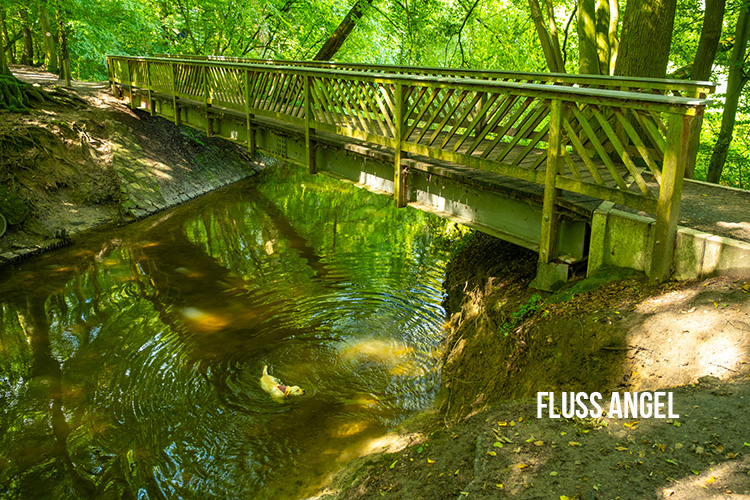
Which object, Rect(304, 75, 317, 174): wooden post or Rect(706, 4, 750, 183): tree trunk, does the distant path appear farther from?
Rect(304, 75, 317, 174): wooden post

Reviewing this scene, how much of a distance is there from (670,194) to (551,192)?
46.9 inches

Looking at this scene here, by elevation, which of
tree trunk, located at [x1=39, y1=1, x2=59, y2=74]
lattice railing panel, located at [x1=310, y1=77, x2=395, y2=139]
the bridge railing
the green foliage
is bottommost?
the green foliage

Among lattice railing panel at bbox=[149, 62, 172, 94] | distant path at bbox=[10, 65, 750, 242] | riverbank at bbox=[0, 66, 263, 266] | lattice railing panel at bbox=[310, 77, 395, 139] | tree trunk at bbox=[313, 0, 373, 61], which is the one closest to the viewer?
distant path at bbox=[10, 65, 750, 242]

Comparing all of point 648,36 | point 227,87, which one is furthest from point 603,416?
point 227,87

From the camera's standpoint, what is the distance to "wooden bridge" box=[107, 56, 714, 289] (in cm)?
507

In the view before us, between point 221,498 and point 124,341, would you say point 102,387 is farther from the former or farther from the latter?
point 221,498

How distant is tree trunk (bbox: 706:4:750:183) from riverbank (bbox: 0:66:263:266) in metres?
14.3

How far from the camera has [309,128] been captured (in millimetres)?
9391

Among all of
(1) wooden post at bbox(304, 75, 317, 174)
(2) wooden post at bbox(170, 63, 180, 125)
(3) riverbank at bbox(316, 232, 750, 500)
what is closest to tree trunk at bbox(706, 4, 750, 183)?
(3) riverbank at bbox(316, 232, 750, 500)

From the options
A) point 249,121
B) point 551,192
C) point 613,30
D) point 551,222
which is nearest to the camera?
point 551,192

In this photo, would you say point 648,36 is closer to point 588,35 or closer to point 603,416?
point 588,35

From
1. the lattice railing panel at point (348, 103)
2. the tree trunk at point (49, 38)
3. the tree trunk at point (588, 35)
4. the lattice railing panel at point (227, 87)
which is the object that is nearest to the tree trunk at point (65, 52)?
the tree trunk at point (49, 38)

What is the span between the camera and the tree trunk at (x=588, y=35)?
10.2m

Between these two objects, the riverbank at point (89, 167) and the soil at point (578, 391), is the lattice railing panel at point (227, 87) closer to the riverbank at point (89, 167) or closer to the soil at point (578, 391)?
the riverbank at point (89, 167)
